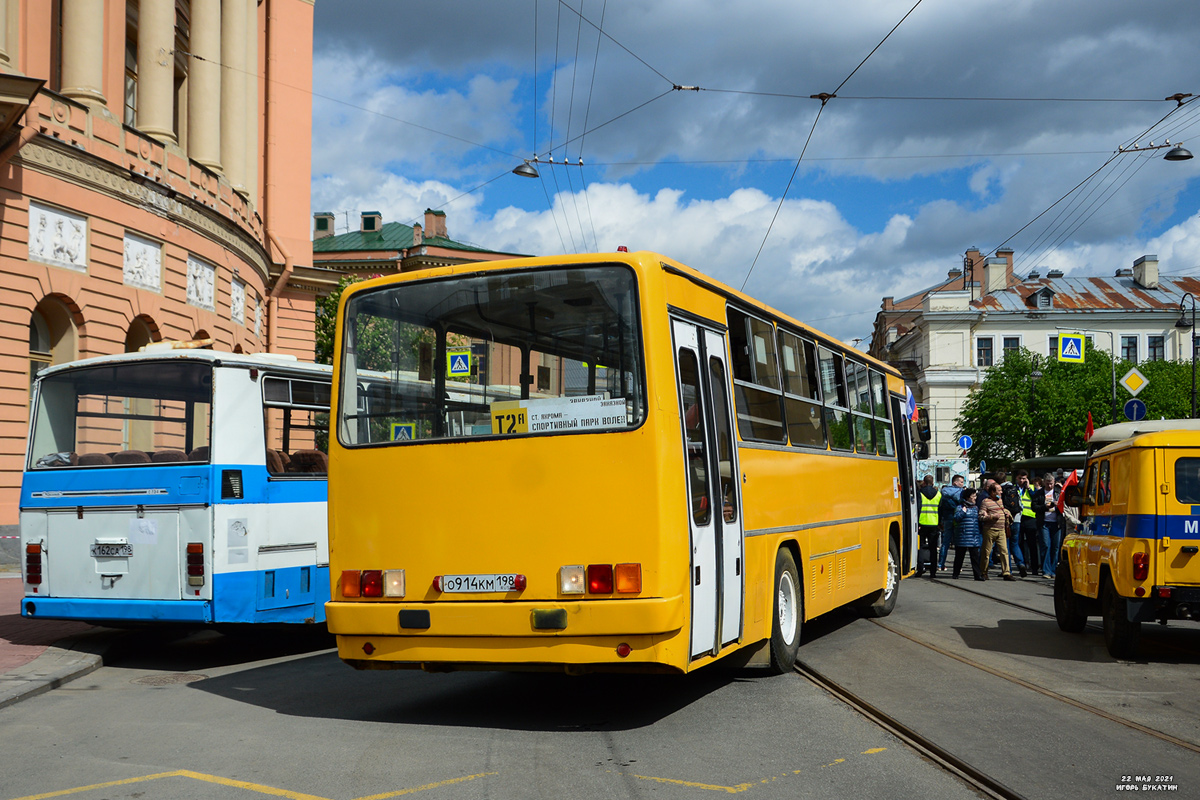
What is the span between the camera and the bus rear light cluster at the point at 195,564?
9.78 m

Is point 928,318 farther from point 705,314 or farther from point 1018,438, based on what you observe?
point 705,314

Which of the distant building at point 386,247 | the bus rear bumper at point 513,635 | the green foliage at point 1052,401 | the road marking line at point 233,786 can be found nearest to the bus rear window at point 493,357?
the bus rear bumper at point 513,635

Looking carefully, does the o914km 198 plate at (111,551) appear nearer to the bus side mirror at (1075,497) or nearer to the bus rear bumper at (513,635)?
the bus rear bumper at (513,635)

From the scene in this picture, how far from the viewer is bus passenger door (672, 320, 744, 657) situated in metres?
7.35

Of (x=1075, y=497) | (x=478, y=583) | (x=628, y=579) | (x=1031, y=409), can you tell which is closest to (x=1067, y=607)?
(x=1075, y=497)

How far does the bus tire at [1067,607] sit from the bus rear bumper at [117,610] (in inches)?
343

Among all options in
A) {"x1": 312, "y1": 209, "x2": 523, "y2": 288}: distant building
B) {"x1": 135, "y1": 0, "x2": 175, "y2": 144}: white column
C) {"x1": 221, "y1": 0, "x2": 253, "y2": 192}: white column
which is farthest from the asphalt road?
{"x1": 312, "y1": 209, "x2": 523, "y2": 288}: distant building

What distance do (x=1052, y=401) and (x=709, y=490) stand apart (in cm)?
6534

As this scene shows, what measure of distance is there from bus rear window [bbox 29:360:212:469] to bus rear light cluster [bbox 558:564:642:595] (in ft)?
14.3

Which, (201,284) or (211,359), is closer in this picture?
(211,359)

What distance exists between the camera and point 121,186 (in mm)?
22594

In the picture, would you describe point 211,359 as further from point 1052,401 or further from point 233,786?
point 1052,401

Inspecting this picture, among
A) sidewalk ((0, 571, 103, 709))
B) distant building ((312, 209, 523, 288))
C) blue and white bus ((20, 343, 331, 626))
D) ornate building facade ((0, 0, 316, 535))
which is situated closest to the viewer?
sidewalk ((0, 571, 103, 709))

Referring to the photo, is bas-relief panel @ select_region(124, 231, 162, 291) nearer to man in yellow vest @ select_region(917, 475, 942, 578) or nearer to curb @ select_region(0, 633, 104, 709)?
curb @ select_region(0, 633, 104, 709)
